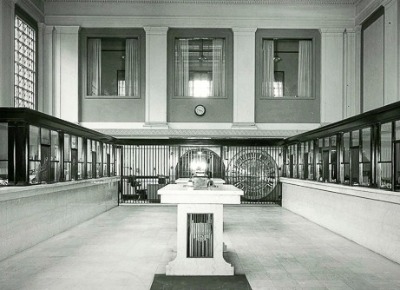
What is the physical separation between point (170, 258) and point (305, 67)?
12417 mm

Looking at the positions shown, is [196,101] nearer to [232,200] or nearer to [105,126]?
[105,126]

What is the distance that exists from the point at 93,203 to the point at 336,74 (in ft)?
34.9

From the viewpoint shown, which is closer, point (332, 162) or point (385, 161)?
point (385, 161)

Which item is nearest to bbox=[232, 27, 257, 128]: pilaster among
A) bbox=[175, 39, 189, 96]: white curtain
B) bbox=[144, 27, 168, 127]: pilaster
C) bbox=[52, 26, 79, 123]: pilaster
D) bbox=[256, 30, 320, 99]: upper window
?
bbox=[256, 30, 320, 99]: upper window

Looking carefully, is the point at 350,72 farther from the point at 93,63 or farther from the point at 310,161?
the point at 93,63

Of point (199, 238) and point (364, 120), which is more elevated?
point (364, 120)

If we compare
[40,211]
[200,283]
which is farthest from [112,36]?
[200,283]

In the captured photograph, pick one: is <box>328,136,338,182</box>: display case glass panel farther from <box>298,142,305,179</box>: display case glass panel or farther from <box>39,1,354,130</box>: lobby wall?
<box>39,1,354,130</box>: lobby wall

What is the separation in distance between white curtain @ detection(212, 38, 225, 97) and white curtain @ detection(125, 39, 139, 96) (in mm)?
3122

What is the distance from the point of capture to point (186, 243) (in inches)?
216

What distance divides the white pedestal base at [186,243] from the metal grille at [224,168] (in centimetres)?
1072

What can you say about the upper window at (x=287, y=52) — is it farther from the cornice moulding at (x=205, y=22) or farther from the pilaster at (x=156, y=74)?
the pilaster at (x=156, y=74)

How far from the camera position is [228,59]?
1669cm

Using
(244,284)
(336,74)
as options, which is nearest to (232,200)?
(244,284)
